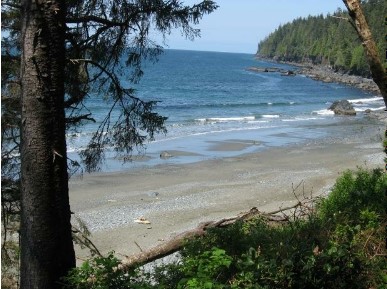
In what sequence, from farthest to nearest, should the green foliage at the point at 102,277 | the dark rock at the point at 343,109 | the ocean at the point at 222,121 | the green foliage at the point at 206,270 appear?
the dark rock at the point at 343,109 < the ocean at the point at 222,121 < the green foliage at the point at 102,277 < the green foliage at the point at 206,270

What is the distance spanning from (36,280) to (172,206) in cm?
1057

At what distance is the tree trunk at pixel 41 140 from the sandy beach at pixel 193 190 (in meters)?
6.45

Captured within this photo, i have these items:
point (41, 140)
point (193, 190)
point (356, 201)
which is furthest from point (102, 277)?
point (193, 190)

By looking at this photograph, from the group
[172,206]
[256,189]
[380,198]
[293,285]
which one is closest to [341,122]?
[256,189]

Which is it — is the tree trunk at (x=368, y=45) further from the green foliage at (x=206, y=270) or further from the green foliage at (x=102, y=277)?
the green foliage at (x=102, y=277)

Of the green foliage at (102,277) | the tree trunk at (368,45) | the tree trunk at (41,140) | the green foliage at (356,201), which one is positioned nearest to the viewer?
the green foliage at (102,277)

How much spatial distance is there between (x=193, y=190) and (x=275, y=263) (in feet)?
41.9

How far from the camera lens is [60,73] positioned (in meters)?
3.95

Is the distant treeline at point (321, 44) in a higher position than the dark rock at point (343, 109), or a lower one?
higher

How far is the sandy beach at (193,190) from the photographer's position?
12500 millimetres

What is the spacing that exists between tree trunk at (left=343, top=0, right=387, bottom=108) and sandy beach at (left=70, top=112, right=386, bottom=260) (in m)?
6.68

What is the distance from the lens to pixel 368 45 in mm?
4066

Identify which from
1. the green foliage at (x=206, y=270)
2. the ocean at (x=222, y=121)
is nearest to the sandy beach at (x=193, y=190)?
the ocean at (x=222, y=121)

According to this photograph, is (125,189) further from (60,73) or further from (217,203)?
(60,73)
